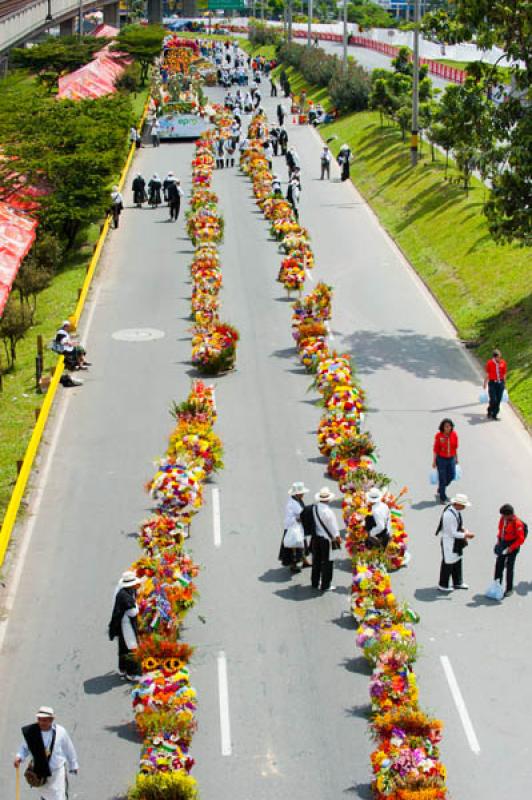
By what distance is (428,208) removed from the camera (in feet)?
146

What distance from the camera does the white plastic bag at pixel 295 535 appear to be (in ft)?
62.3

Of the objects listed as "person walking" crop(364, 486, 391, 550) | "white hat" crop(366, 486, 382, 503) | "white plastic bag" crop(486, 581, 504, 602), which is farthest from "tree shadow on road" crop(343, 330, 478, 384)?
"white plastic bag" crop(486, 581, 504, 602)

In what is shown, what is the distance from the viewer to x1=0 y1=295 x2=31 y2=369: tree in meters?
33.0

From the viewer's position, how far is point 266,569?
19562mm

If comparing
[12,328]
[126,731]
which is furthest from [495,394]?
[12,328]

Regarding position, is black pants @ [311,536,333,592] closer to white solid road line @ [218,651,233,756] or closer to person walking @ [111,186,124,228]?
white solid road line @ [218,651,233,756]

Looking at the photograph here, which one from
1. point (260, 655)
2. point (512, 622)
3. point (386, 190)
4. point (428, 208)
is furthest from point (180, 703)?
point (386, 190)

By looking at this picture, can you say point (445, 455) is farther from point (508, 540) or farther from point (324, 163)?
point (324, 163)

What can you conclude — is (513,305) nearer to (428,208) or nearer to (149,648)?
(428,208)

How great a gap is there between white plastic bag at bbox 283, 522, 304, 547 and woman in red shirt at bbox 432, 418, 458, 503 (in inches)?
148

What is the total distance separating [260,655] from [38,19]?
78.0m

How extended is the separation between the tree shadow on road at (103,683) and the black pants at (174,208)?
32454 mm

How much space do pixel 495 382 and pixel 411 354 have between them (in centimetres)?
581

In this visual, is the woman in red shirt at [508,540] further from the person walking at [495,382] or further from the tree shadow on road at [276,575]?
the person walking at [495,382]
